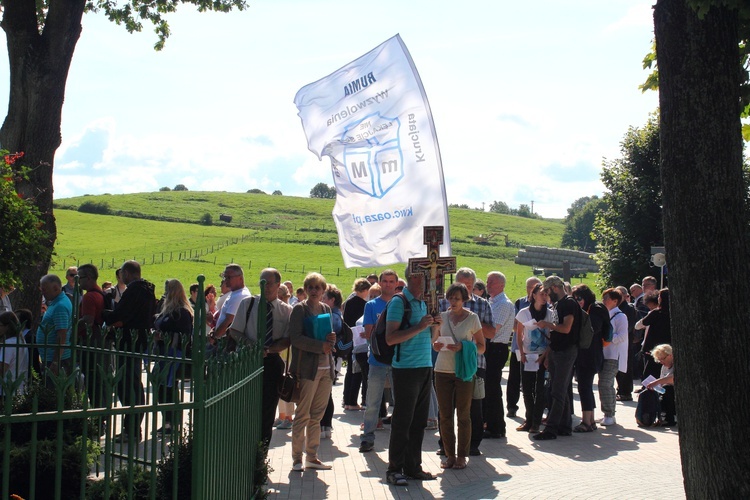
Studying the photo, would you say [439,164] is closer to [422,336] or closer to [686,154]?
[422,336]

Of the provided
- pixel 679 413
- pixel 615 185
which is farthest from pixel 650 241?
pixel 679 413

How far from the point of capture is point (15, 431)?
793 cm

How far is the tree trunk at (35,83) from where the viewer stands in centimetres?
1262

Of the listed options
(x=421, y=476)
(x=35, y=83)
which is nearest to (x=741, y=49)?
(x=421, y=476)

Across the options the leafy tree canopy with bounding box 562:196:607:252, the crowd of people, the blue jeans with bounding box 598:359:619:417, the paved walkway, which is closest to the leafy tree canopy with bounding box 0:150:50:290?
the crowd of people

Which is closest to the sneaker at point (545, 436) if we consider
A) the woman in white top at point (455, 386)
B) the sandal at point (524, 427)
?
the sandal at point (524, 427)

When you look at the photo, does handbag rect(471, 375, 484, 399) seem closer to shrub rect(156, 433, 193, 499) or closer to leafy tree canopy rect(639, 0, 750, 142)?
leafy tree canopy rect(639, 0, 750, 142)

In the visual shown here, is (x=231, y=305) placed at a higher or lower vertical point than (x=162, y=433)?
higher

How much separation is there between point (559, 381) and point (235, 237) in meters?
83.5

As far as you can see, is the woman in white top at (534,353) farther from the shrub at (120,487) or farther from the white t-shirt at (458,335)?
the shrub at (120,487)

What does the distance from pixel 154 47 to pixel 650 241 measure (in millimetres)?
25124

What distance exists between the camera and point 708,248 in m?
5.97

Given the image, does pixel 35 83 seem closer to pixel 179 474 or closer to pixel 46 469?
pixel 46 469

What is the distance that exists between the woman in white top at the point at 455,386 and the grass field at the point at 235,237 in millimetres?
41563
